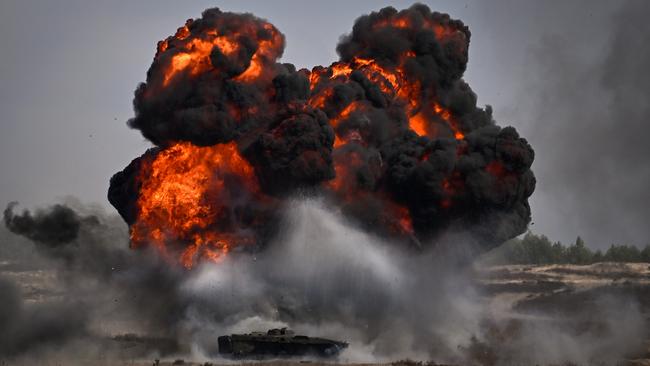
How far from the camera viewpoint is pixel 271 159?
6512 cm

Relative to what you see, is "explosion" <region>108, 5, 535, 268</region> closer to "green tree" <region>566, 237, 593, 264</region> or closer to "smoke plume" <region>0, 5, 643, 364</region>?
"smoke plume" <region>0, 5, 643, 364</region>

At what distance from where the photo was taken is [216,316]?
203 feet

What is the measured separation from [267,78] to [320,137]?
8.31 meters

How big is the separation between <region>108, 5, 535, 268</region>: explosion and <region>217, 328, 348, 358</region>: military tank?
12390 mm

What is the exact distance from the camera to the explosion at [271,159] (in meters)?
66.0

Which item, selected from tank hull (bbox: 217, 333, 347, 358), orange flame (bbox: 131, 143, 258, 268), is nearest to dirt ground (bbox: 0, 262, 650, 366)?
tank hull (bbox: 217, 333, 347, 358)

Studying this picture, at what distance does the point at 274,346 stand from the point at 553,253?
5136 inches

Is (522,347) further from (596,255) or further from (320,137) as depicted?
(596,255)

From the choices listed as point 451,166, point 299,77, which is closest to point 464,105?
point 451,166

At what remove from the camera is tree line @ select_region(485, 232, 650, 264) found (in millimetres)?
162750

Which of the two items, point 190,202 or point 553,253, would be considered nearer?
point 190,202

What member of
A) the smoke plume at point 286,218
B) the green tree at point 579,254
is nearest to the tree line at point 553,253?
the green tree at point 579,254

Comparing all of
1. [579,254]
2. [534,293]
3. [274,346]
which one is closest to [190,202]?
[274,346]

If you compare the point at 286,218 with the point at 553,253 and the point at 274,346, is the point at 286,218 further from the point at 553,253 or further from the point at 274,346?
the point at 553,253
